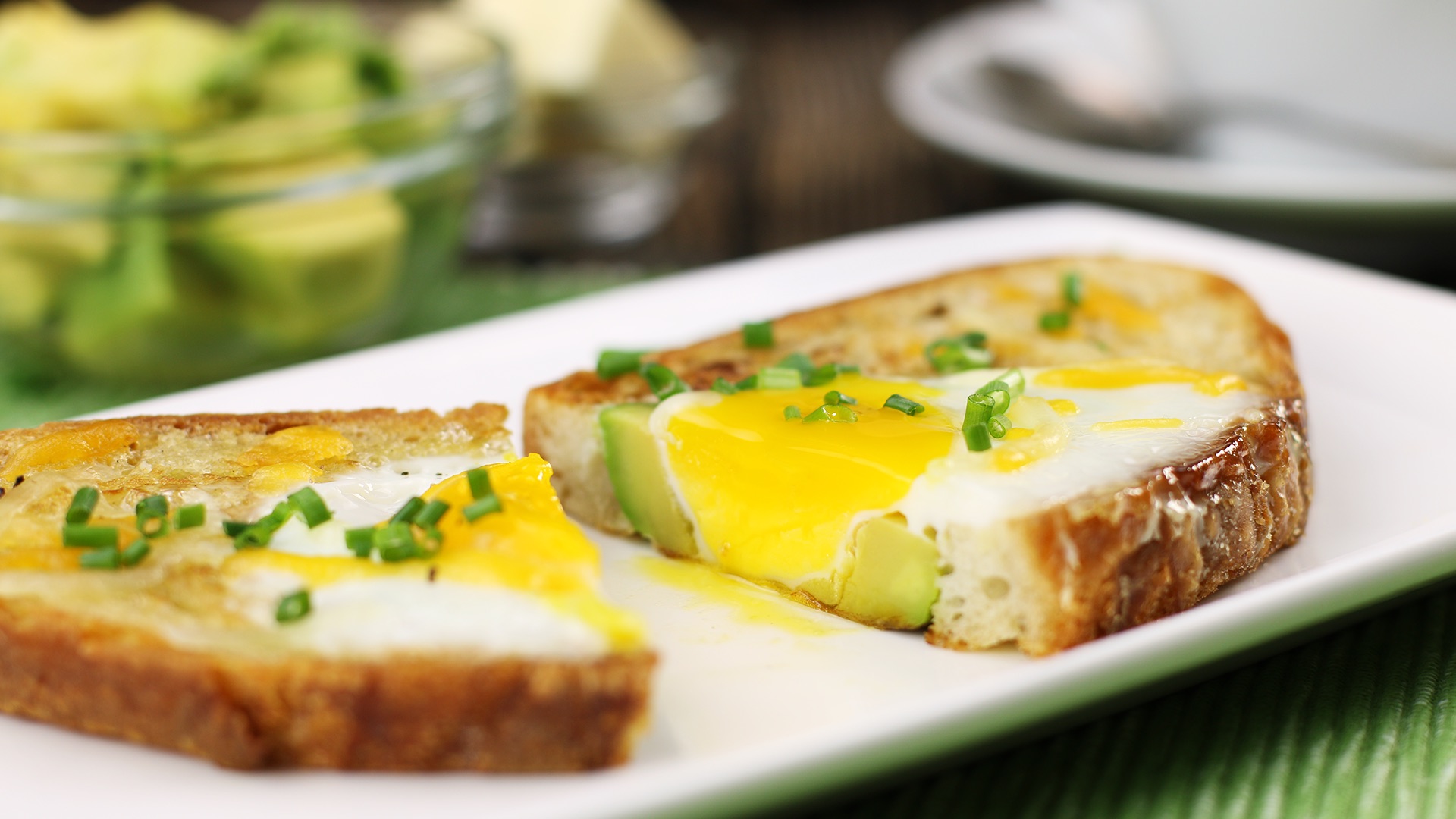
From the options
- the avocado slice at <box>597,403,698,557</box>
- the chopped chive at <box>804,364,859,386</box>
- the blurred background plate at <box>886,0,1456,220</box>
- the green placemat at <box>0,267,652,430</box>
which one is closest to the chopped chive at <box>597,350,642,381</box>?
the avocado slice at <box>597,403,698,557</box>

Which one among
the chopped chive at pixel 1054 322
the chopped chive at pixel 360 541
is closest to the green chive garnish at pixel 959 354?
the chopped chive at pixel 1054 322

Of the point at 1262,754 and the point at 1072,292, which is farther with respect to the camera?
the point at 1072,292

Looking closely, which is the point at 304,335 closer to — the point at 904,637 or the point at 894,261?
the point at 894,261

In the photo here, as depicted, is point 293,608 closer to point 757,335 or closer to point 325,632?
point 325,632

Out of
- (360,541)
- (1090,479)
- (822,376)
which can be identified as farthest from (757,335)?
(360,541)

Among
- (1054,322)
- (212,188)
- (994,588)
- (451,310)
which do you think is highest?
(212,188)

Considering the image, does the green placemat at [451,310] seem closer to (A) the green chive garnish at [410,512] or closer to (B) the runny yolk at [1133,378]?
(A) the green chive garnish at [410,512]

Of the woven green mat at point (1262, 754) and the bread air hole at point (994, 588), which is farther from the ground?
the bread air hole at point (994, 588)
